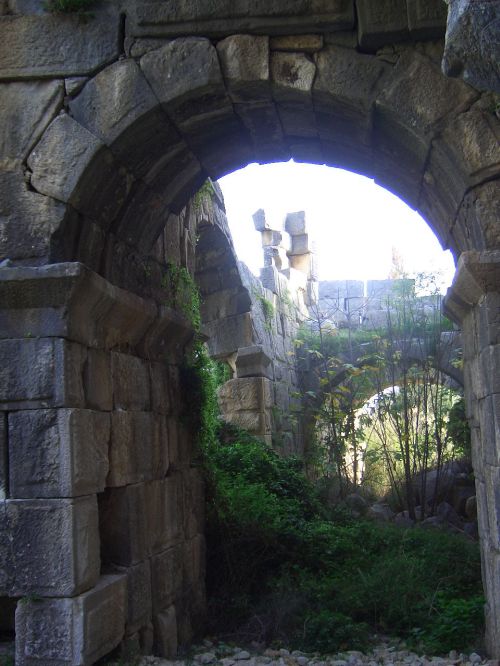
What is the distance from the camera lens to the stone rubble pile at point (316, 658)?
414 cm

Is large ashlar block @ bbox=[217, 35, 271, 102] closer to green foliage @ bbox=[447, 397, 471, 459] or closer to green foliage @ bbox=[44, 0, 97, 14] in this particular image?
green foliage @ bbox=[44, 0, 97, 14]

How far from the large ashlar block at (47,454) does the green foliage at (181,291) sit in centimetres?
176

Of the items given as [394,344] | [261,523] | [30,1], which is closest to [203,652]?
[261,523]

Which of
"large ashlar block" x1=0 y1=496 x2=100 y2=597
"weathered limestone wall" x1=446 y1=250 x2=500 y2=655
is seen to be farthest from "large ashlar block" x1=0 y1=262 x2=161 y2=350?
"weathered limestone wall" x1=446 y1=250 x2=500 y2=655

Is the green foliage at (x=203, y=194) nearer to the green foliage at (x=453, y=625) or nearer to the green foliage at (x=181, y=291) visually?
the green foliage at (x=181, y=291)

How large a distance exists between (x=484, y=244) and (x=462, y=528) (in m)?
5.42

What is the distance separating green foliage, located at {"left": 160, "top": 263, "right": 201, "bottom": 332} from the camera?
539cm

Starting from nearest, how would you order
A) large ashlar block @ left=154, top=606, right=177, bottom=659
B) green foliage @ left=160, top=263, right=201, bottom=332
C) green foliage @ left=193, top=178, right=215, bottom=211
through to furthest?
large ashlar block @ left=154, top=606, right=177, bottom=659
green foliage @ left=160, top=263, right=201, bottom=332
green foliage @ left=193, top=178, right=215, bottom=211

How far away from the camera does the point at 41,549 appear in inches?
143

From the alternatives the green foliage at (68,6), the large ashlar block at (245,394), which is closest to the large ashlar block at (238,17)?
the green foliage at (68,6)

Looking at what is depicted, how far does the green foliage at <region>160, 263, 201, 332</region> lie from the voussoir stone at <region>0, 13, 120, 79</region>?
166 centimetres

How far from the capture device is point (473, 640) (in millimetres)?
4547

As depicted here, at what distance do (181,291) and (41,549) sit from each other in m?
2.46

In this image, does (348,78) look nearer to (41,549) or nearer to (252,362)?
(41,549)
